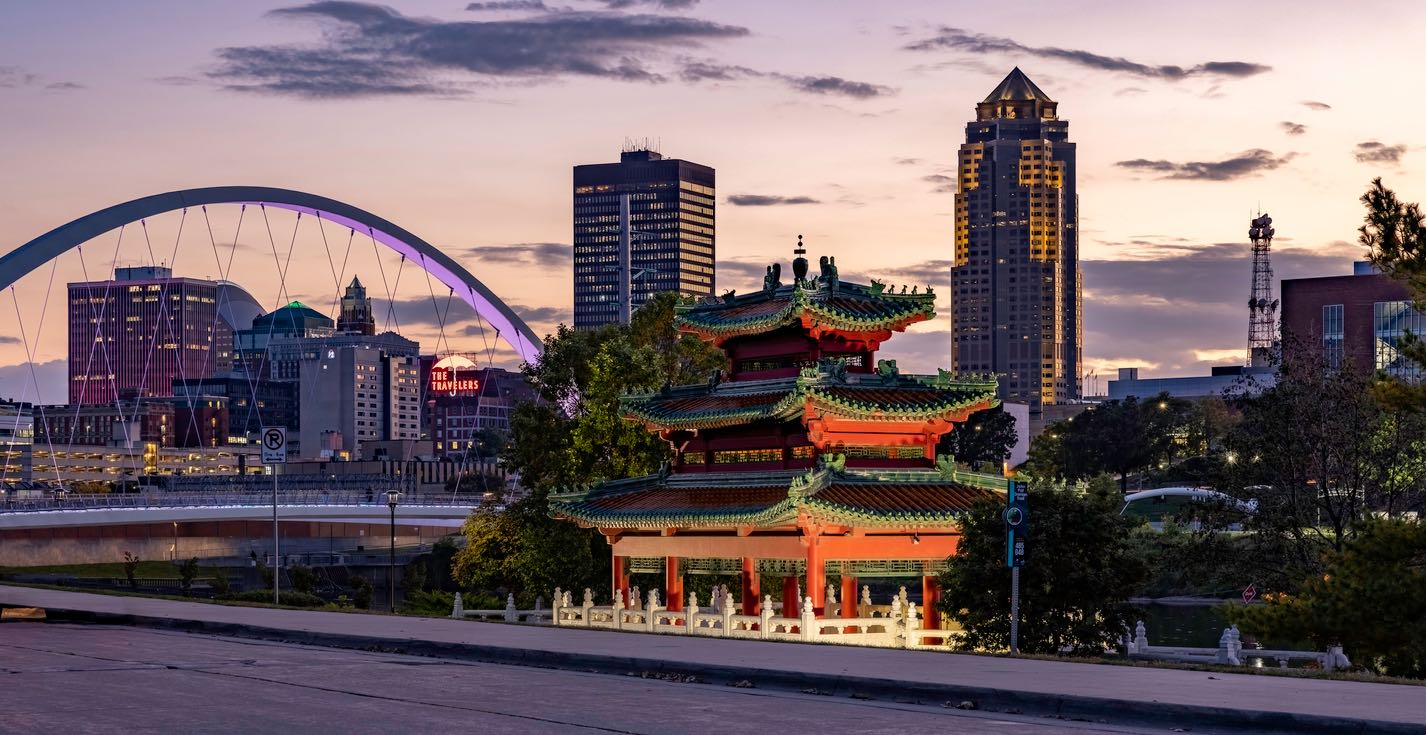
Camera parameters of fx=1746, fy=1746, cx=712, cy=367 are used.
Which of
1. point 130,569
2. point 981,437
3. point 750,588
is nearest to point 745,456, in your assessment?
point 750,588

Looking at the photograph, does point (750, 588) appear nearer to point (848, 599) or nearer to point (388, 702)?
point (848, 599)

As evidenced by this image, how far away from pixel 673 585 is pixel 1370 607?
72.5 ft

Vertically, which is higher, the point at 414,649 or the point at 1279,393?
the point at 1279,393

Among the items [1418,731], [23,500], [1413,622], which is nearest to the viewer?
[1418,731]

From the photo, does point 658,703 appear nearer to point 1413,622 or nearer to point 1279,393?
point 1413,622

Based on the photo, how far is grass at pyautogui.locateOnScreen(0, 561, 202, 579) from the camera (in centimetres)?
11003

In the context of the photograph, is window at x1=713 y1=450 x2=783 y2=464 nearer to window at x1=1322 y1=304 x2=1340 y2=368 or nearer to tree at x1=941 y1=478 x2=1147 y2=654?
tree at x1=941 y1=478 x2=1147 y2=654

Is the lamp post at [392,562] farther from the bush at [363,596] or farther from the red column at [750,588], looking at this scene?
the red column at [750,588]

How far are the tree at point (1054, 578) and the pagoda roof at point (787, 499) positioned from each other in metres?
3.08

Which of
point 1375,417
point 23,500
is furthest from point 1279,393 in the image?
point 23,500

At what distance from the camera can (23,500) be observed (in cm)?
9906

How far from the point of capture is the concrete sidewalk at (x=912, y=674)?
1991cm

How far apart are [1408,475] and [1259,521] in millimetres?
5808

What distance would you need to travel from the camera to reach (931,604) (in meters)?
45.2
